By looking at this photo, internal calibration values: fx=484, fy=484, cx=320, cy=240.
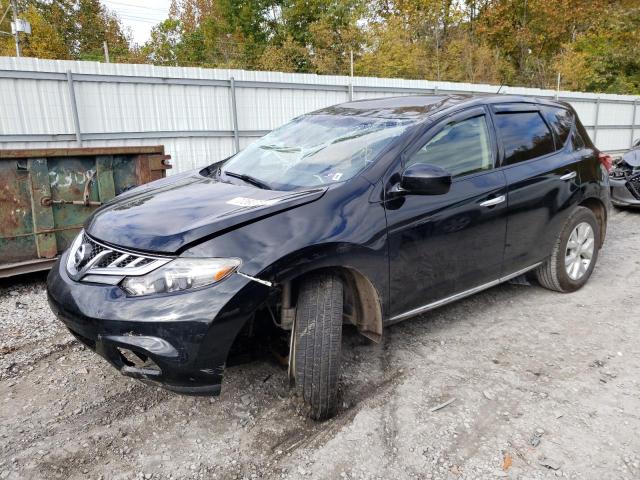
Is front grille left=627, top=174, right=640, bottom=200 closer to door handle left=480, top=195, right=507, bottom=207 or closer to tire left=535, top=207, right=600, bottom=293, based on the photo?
tire left=535, top=207, right=600, bottom=293

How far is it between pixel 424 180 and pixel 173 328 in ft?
4.96

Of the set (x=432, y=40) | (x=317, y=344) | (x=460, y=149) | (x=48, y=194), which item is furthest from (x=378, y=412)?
(x=432, y=40)

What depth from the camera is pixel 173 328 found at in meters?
2.12

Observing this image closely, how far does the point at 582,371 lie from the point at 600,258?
2837mm

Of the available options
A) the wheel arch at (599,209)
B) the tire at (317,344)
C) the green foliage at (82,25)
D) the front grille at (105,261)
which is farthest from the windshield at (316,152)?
the green foliage at (82,25)

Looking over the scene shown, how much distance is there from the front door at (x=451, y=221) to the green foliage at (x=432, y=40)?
66.0 feet

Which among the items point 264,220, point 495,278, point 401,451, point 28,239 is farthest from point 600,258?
point 28,239

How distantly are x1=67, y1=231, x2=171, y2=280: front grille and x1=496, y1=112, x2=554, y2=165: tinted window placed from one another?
2.58 metres

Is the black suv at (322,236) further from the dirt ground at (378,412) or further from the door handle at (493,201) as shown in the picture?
the dirt ground at (378,412)

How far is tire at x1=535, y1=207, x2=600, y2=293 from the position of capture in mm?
4062

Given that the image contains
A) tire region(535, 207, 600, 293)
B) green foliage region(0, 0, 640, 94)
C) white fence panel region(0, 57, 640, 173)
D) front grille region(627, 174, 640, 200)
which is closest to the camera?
tire region(535, 207, 600, 293)

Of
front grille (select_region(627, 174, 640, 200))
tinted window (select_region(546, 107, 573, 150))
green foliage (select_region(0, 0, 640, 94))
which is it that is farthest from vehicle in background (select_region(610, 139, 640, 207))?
green foliage (select_region(0, 0, 640, 94))

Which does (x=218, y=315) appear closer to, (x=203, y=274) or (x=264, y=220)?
(x=203, y=274)

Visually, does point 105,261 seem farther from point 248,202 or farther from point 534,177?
point 534,177
